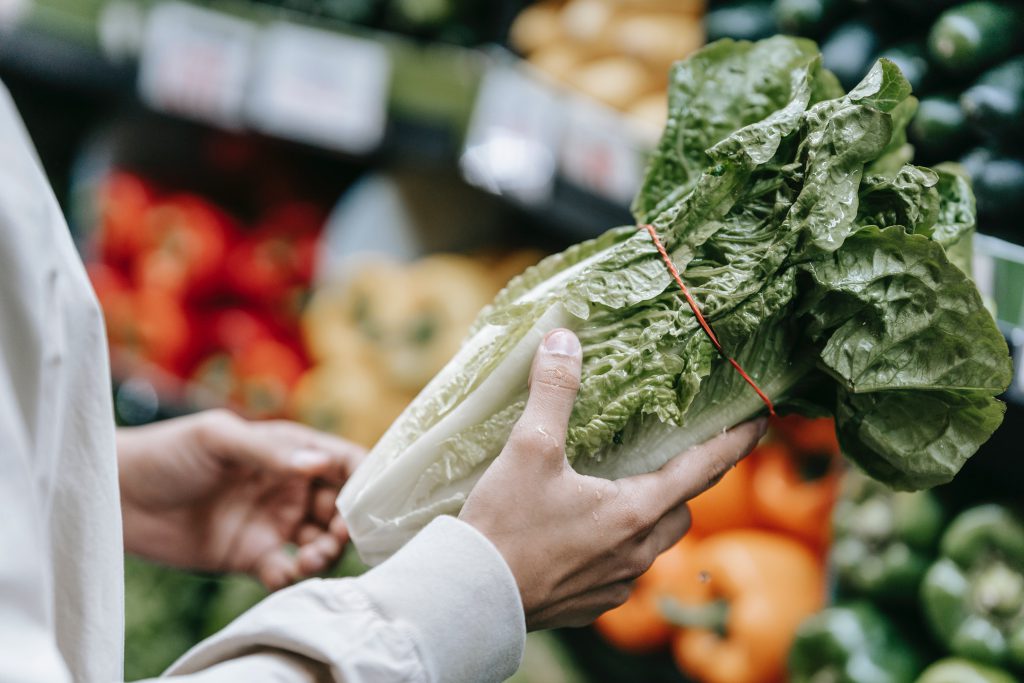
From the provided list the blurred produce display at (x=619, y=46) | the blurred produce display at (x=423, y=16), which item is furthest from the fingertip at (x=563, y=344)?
the blurred produce display at (x=423, y=16)

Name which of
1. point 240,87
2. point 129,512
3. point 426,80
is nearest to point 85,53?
point 240,87

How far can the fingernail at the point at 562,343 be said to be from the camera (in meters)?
1.03

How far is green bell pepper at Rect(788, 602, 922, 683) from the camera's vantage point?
159cm

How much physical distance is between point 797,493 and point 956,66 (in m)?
0.87

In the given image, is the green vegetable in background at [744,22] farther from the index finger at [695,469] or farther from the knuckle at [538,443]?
the knuckle at [538,443]

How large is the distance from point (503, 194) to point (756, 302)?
1260 millimetres

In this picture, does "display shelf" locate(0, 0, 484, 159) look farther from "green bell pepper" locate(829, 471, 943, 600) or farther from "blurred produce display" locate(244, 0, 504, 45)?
"green bell pepper" locate(829, 471, 943, 600)

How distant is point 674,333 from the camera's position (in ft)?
3.50

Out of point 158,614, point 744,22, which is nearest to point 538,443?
point 744,22

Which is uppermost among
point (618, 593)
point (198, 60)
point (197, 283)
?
point (198, 60)

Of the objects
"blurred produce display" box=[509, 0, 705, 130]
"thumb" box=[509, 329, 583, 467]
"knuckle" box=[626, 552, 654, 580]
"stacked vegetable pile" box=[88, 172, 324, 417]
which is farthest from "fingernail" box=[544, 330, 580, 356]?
"stacked vegetable pile" box=[88, 172, 324, 417]

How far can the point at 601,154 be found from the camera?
197 centimetres

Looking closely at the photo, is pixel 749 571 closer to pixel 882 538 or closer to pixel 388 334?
pixel 882 538

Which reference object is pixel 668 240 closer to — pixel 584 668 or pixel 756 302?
pixel 756 302
